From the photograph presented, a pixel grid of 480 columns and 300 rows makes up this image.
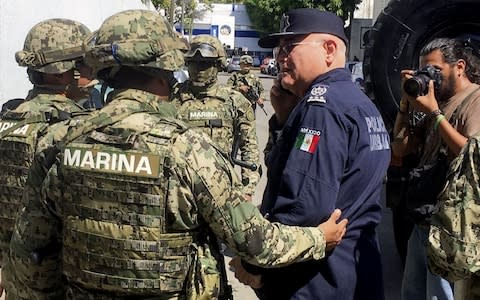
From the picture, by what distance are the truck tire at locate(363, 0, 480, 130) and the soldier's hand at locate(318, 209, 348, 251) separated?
251cm

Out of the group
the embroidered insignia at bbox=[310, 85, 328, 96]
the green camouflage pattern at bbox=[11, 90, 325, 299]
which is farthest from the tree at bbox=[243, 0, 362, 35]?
the green camouflage pattern at bbox=[11, 90, 325, 299]

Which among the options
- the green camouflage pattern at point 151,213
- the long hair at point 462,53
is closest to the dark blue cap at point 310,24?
the green camouflage pattern at point 151,213

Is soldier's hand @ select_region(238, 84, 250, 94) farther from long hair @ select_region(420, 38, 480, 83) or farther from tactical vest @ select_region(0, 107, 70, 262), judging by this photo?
tactical vest @ select_region(0, 107, 70, 262)

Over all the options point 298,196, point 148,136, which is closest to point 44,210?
point 148,136

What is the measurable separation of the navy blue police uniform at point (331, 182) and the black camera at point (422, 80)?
2.60 feet

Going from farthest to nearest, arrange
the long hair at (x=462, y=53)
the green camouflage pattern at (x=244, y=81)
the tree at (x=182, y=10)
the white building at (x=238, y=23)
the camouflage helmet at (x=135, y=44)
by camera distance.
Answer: the white building at (x=238, y=23) → the tree at (x=182, y=10) → the green camouflage pattern at (x=244, y=81) → the long hair at (x=462, y=53) → the camouflage helmet at (x=135, y=44)

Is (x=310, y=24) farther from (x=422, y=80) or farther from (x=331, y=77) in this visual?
(x=422, y=80)

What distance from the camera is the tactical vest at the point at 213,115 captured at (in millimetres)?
4812

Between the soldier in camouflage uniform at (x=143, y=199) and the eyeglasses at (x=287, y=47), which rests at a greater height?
the eyeglasses at (x=287, y=47)

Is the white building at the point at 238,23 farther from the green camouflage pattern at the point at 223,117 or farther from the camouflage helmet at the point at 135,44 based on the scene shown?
the camouflage helmet at the point at 135,44

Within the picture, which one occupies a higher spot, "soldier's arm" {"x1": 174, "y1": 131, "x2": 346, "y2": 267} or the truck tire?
the truck tire

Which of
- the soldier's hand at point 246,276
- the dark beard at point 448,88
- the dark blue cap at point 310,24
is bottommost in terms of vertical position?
the soldier's hand at point 246,276

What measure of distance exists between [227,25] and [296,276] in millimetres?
47109

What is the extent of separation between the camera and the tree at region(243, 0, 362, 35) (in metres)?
34.4
